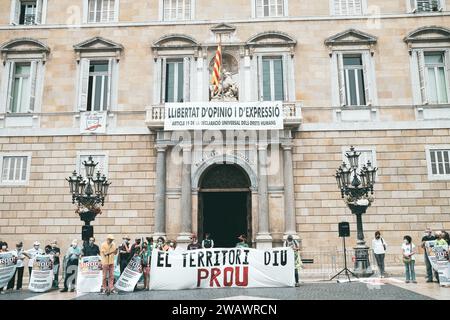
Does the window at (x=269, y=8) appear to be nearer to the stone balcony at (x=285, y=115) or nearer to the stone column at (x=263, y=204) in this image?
the stone balcony at (x=285, y=115)

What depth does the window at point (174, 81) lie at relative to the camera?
22094 mm

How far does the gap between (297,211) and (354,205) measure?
3999 millimetres

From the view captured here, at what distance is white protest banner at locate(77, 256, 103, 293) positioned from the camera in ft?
45.7

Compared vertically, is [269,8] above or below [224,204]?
above

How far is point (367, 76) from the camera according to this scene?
21719 millimetres

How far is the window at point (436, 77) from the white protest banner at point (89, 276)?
689 inches

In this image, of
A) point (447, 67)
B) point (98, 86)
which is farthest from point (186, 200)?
point (447, 67)

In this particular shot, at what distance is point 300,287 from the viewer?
14188mm

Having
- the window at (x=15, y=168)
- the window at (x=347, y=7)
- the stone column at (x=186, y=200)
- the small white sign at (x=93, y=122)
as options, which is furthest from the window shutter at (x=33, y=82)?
the window at (x=347, y=7)

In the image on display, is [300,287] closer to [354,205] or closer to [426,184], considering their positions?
[354,205]

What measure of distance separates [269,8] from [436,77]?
9.36 meters

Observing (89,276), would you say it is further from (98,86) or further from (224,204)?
(98,86)

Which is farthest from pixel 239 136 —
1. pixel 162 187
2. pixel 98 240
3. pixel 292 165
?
pixel 98 240

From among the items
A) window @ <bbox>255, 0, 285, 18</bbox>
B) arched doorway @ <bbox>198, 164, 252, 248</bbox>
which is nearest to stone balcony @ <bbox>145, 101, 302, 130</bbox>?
arched doorway @ <bbox>198, 164, 252, 248</bbox>
